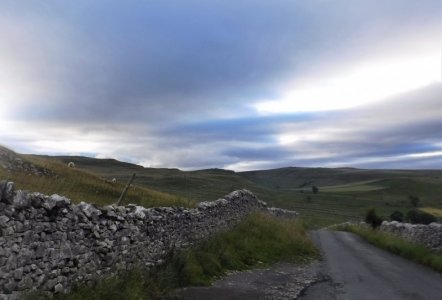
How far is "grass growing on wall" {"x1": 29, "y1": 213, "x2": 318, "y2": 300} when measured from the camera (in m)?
9.41

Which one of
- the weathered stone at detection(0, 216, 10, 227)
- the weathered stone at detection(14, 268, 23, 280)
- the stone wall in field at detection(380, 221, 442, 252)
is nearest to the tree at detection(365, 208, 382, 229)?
the stone wall in field at detection(380, 221, 442, 252)

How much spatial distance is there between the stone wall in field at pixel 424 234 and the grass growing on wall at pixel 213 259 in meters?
6.07

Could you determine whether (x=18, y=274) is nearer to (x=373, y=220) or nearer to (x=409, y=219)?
(x=373, y=220)

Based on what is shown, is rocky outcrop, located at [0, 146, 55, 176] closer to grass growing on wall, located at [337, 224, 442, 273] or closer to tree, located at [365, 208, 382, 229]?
grass growing on wall, located at [337, 224, 442, 273]

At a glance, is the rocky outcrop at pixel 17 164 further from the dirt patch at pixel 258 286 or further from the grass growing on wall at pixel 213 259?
the dirt patch at pixel 258 286

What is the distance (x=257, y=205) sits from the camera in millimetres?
30016

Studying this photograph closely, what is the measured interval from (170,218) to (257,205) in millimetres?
16730

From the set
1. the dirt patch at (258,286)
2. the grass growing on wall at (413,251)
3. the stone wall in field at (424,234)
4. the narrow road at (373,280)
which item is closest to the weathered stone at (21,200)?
the dirt patch at (258,286)

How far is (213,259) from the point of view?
49.1ft

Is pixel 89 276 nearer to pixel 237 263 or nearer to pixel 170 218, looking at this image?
pixel 170 218

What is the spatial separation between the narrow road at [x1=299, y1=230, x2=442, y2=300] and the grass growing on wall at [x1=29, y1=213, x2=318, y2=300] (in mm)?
2090

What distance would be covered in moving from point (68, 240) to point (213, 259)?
7.01m

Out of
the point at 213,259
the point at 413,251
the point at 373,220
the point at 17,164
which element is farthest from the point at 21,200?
the point at 373,220

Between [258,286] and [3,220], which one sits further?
[258,286]
